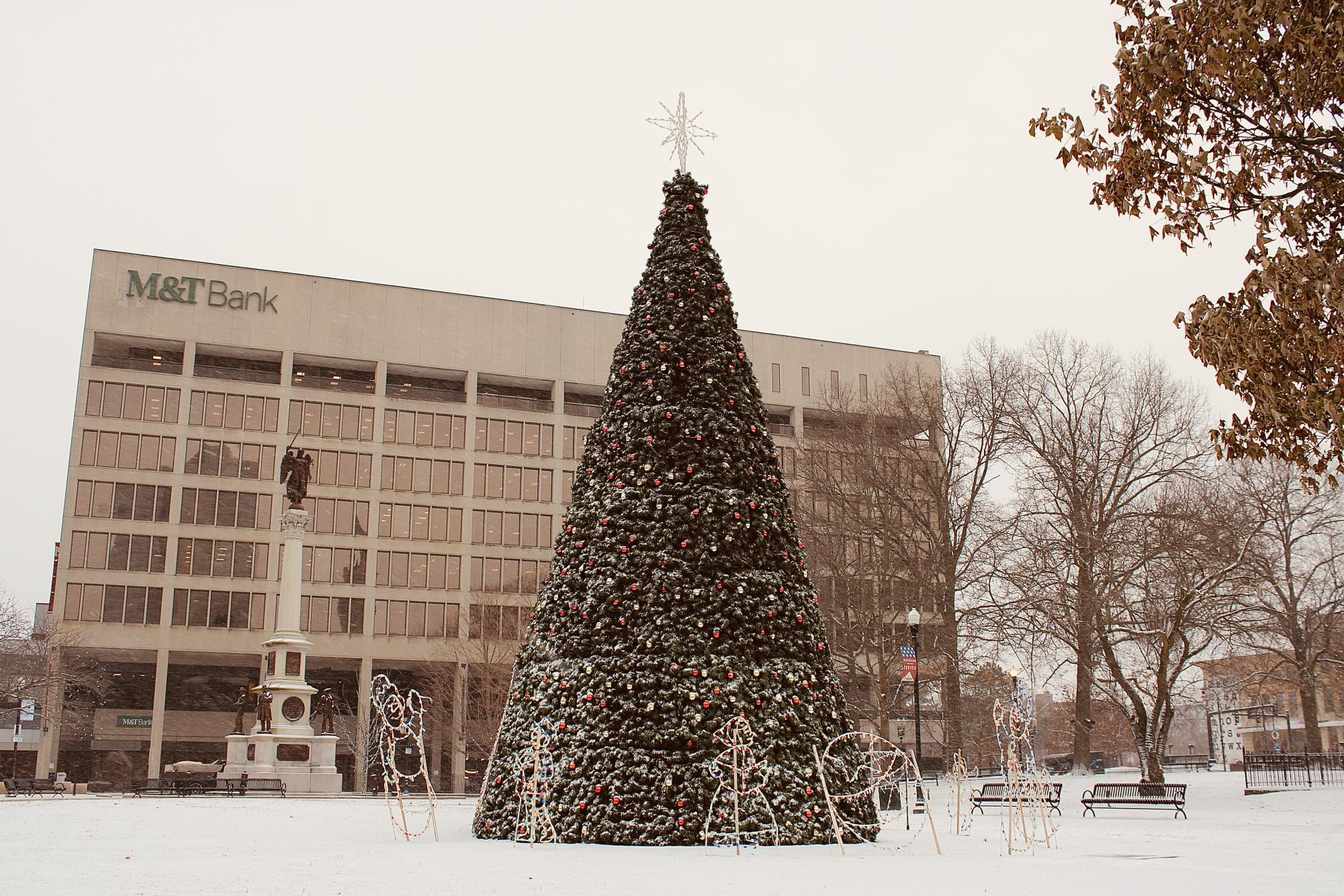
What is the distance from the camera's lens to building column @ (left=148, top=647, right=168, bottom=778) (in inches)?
2245

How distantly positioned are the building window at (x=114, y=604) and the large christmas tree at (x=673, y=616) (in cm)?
5132

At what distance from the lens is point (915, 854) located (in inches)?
478

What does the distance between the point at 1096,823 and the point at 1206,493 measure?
48.7 ft

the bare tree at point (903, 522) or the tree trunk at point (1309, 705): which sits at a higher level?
the bare tree at point (903, 522)

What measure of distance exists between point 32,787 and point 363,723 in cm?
2002

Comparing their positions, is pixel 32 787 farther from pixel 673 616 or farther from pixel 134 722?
pixel 134 722

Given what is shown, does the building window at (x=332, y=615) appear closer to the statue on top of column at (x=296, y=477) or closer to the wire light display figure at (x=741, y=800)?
the statue on top of column at (x=296, y=477)

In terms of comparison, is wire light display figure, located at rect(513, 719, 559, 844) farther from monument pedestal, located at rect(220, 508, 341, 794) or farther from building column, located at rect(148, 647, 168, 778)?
building column, located at rect(148, 647, 168, 778)

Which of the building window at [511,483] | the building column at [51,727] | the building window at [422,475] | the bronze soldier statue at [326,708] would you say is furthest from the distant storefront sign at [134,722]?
the building window at [511,483]

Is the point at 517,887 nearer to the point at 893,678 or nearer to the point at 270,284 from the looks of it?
the point at 893,678

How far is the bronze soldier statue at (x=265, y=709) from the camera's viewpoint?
1420 inches

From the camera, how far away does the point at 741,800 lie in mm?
12297

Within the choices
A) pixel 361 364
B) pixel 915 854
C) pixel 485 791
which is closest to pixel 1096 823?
pixel 915 854

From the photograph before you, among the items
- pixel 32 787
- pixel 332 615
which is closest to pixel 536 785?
pixel 32 787
